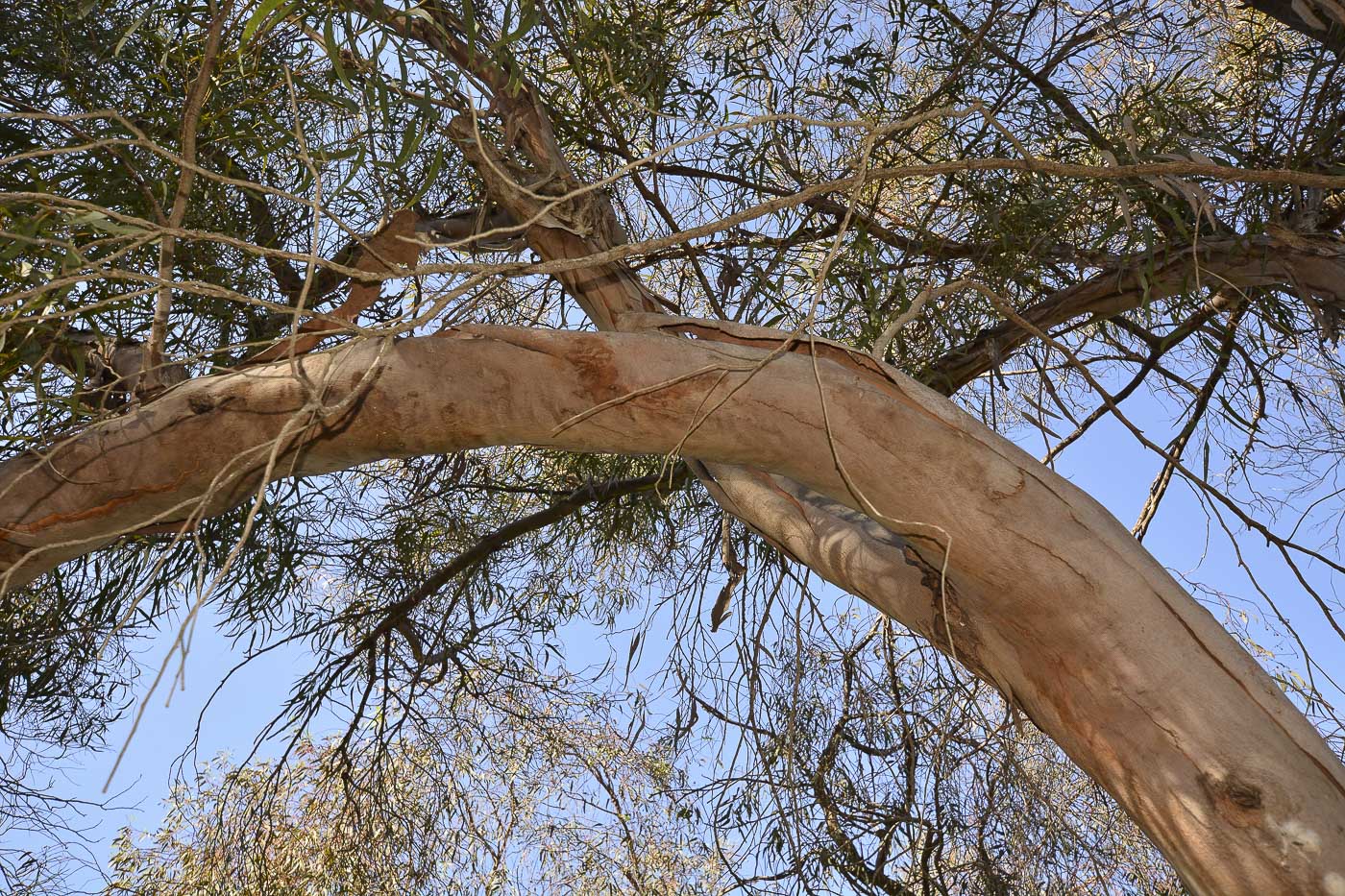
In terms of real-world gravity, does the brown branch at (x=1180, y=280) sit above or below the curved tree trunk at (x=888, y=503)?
above

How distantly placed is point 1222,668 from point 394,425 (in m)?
1.10

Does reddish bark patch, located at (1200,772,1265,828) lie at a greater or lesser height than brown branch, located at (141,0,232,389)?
lesser

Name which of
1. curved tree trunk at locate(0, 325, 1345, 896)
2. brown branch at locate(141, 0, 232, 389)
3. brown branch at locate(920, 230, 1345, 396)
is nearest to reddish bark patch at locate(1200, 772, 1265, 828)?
curved tree trunk at locate(0, 325, 1345, 896)

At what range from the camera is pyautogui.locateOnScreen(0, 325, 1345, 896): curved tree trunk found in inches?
50.1

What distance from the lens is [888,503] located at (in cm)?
150

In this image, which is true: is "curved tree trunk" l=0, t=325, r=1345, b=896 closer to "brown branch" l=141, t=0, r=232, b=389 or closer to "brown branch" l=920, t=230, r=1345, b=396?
"brown branch" l=141, t=0, r=232, b=389

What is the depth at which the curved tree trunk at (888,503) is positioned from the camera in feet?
4.17

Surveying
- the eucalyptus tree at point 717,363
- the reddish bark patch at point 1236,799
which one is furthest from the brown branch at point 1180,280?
the reddish bark patch at point 1236,799

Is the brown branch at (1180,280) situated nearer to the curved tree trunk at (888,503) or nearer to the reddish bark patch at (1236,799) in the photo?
the curved tree trunk at (888,503)

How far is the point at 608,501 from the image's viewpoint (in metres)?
2.93

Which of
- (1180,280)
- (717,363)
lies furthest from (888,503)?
(1180,280)

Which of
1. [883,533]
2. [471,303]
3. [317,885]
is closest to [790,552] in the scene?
[883,533]

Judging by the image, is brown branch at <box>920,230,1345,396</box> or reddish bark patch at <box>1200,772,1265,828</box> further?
brown branch at <box>920,230,1345,396</box>

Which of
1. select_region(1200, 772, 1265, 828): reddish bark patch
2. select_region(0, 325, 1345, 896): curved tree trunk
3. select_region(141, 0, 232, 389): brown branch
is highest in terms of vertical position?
select_region(141, 0, 232, 389): brown branch
